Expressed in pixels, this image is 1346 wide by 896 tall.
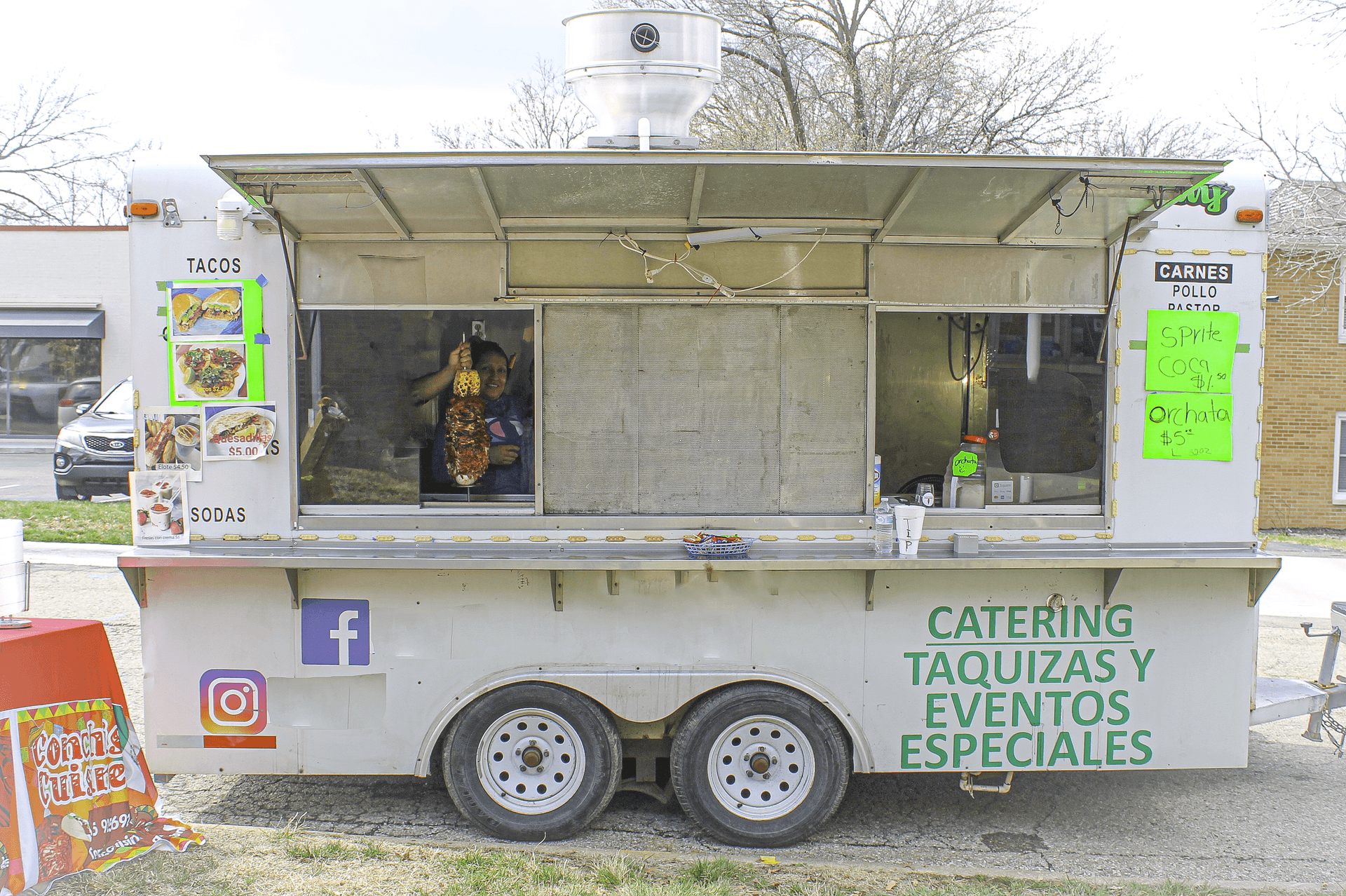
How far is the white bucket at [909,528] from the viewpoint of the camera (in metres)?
4.03

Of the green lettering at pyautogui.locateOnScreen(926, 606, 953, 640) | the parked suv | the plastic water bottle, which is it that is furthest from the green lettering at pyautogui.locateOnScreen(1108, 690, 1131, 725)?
the parked suv

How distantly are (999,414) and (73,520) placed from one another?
12.1 meters

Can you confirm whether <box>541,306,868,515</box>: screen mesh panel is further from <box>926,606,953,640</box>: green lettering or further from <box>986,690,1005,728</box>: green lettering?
<box>986,690,1005,728</box>: green lettering

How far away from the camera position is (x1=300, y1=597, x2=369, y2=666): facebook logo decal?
4059 millimetres

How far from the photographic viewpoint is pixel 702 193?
3.91m

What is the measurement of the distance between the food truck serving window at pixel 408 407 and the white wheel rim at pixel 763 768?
1455 mm

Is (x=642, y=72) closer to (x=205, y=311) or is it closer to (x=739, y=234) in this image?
(x=739, y=234)

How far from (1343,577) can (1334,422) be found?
21.8 ft

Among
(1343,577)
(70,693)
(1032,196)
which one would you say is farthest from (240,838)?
(1343,577)

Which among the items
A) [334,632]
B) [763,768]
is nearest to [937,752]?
[763,768]

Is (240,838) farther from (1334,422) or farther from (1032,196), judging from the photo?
(1334,422)

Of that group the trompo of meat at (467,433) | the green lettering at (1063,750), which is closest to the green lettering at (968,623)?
the green lettering at (1063,750)

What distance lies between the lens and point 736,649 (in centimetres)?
406

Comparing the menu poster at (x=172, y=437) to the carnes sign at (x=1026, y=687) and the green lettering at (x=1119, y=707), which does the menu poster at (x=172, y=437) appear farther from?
the green lettering at (x=1119, y=707)
